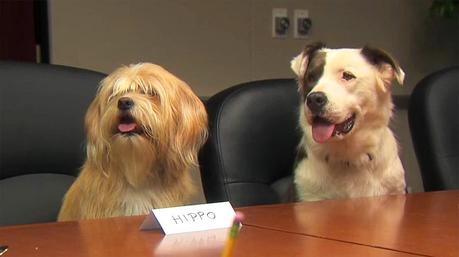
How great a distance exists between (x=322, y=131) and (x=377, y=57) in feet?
1.06

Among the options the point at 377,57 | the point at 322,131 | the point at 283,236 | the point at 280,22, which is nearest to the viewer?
the point at 283,236

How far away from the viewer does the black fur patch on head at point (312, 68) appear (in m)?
2.11

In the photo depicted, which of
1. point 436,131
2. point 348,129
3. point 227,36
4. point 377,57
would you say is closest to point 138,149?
point 348,129

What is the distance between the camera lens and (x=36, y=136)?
1.88m

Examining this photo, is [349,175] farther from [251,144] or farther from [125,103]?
[125,103]

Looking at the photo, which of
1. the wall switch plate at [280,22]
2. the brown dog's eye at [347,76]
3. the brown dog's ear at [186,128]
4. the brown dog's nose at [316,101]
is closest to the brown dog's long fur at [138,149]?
the brown dog's ear at [186,128]

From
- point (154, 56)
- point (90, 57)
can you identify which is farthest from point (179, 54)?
point (90, 57)

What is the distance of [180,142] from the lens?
2.02 metres

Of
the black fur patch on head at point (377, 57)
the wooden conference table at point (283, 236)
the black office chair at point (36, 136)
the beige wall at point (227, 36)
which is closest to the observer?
the wooden conference table at point (283, 236)

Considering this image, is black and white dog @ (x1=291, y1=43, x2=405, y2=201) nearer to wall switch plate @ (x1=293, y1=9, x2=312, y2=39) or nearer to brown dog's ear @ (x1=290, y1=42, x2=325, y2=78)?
brown dog's ear @ (x1=290, y1=42, x2=325, y2=78)

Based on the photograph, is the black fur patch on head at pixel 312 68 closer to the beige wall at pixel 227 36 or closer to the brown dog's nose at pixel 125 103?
the brown dog's nose at pixel 125 103

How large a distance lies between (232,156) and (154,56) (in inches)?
60.5

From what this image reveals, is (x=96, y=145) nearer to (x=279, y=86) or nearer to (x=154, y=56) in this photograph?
(x=279, y=86)

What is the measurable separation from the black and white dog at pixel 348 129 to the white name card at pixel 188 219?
797mm
